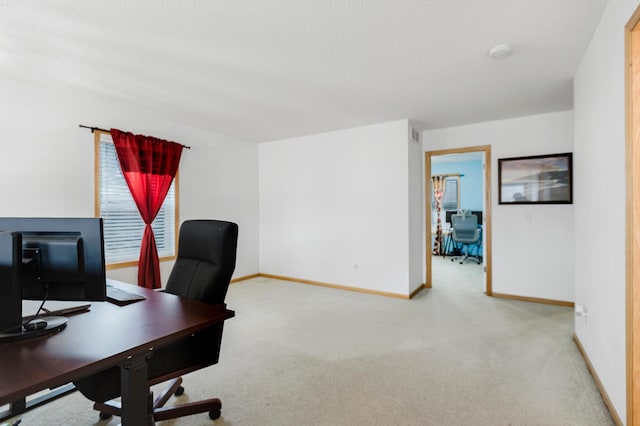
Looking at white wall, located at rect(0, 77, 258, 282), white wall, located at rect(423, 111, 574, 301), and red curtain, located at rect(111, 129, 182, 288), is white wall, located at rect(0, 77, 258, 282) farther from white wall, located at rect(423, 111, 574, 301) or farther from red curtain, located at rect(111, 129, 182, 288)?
white wall, located at rect(423, 111, 574, 301)

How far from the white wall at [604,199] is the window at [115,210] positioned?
4.09 m

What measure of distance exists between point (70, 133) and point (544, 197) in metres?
5.23

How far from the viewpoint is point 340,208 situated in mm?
4535

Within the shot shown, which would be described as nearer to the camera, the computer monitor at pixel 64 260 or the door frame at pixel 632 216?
the computer monitor at pixel 64 260

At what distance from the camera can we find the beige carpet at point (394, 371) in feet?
5.71

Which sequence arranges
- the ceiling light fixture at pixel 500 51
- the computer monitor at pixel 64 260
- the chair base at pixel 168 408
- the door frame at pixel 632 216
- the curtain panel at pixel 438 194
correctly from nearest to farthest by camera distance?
the computer monitor at pixel 64 260
the door frame at pixel 632 216
the chair base at pixel 168 408
the ceiling light fixture at pixel 500 51
the curtain panel at pixel 438 194

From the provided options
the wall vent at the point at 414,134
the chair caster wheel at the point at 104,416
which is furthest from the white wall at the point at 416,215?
the chair caster wheel at the point at 104,416

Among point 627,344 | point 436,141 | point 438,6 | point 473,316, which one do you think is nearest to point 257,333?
point 473,316

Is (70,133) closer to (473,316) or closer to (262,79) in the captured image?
(262,79)

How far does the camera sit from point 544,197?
12.3 ft

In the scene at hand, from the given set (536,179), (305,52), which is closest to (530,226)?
(536,179)

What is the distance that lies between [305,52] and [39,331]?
7.17 ft

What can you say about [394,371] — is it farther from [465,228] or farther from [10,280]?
[465,228]

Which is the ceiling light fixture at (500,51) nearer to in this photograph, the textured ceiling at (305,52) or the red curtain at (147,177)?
the textured ceiling at (305,52)
